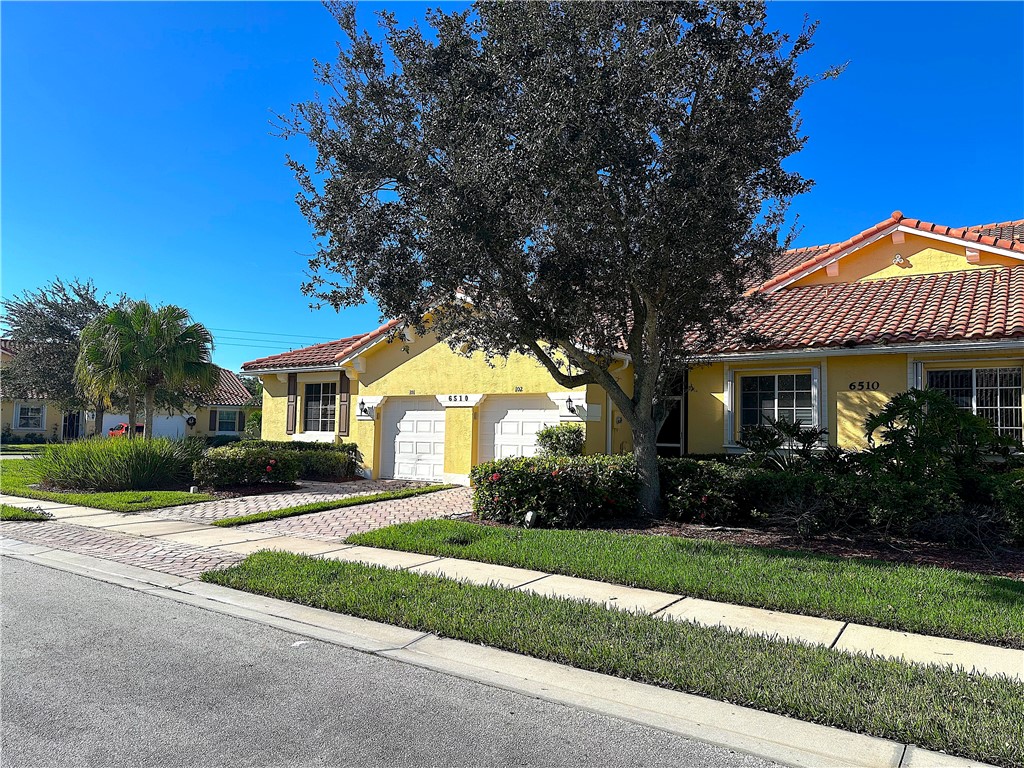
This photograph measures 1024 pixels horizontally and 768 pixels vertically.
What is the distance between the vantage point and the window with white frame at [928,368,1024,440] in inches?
457

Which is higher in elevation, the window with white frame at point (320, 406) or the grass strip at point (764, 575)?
the window with white frame at point (320, 406)

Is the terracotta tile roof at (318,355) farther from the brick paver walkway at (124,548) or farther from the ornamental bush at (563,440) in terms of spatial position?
the brick paver walkway at (124,548)

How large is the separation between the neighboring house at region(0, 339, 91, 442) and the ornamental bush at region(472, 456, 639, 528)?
35.8 metres

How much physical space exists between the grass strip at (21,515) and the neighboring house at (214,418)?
25.3 m

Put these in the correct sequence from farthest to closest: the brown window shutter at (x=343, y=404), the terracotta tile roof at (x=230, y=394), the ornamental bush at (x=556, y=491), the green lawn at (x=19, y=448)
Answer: the terracotta tile roof at (x=230, y=394), the green lawn at (x=19, y=448), the brown window shutter at (x=343, y=404), the ornamental bush at (x=556, y=491)

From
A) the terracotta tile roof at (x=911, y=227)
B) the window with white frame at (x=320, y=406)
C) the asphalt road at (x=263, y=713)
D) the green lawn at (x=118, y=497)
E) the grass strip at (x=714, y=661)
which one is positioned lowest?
the asphalt road at (x=263, y=713)

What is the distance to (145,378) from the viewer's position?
1812 cm

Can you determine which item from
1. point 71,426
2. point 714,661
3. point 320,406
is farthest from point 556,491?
point 71,426

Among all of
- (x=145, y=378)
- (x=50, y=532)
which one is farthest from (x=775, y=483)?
(x=145, y=378)

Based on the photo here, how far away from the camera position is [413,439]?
1762cm

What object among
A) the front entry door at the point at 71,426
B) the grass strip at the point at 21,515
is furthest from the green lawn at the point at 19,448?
the grass strip at the point at 21,515

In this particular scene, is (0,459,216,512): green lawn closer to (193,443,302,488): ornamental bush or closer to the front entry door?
(193,443,302,488): ornamental bush

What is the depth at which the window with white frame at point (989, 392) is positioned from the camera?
11609 mm

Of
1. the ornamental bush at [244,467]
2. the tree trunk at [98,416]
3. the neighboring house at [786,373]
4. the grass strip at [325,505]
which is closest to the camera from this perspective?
the grass strip at [325,505]
